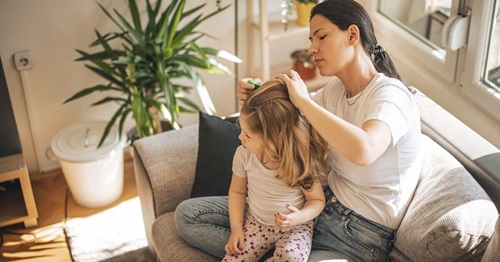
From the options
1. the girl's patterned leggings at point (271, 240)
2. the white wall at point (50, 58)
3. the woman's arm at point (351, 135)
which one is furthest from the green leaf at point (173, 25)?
the woman's arm at point (351, 135)

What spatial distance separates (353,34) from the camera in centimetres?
180

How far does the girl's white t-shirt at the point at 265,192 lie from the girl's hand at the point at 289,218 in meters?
0.10

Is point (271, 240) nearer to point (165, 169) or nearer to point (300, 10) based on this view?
point (165, 169)

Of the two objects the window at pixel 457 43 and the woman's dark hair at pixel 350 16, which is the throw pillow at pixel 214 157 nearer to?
the woman's dark hair at pixel 350 16

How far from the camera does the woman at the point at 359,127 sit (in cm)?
178

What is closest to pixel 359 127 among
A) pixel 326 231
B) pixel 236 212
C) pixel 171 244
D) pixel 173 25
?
pixel 326 231

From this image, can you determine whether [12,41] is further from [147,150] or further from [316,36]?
[316,36]

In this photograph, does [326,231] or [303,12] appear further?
[303,12]

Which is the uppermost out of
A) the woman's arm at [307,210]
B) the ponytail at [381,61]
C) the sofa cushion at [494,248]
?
the ponytail at [381,61]

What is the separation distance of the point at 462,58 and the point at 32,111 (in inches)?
77.7

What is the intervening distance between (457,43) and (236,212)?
108 cm

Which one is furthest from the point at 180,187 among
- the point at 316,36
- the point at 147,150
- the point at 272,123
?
the point at 316,36

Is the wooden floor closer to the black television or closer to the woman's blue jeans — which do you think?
the black television

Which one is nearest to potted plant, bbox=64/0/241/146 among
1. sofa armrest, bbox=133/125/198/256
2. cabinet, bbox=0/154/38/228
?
cabinet, bbox=0/154/38/228
